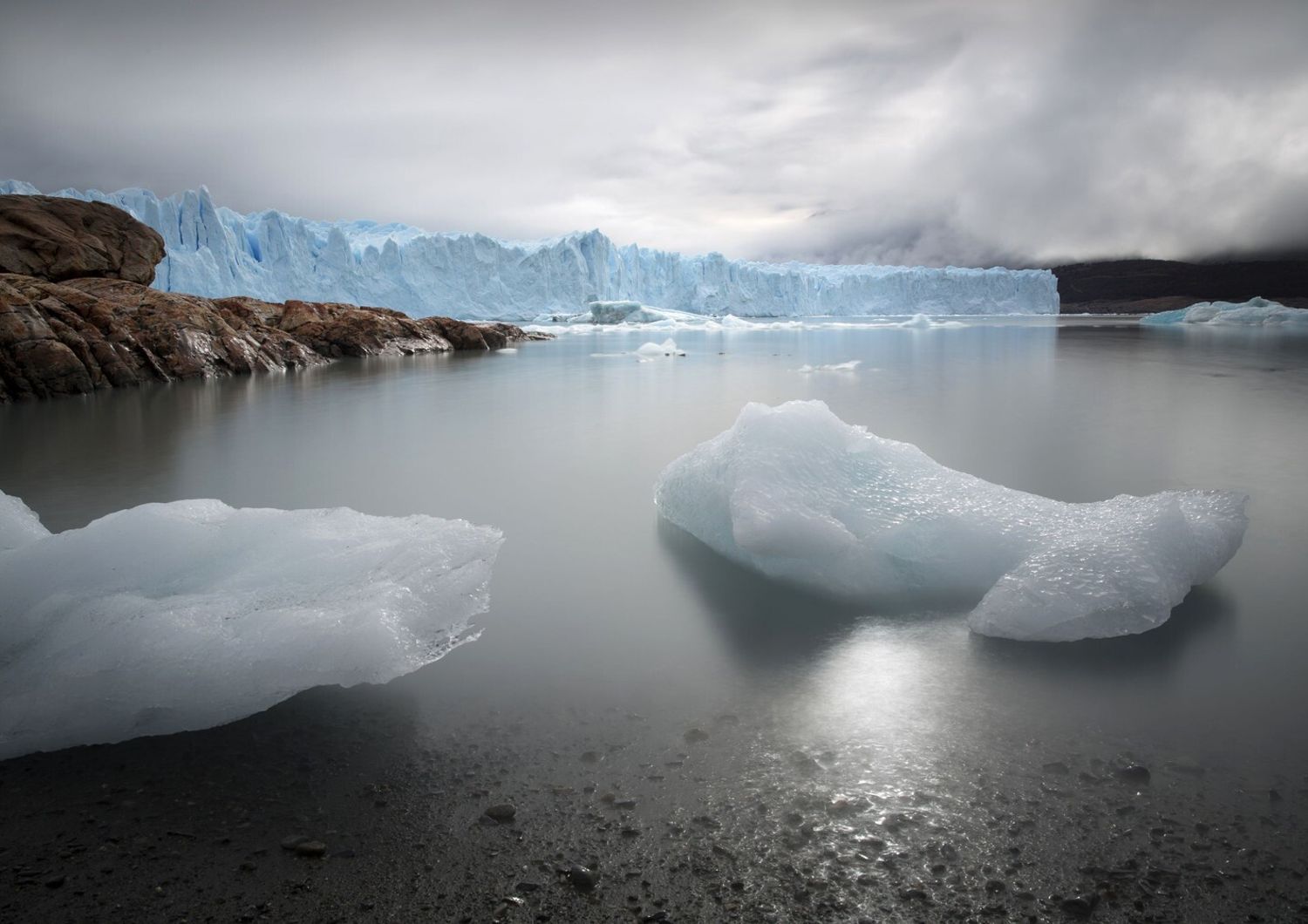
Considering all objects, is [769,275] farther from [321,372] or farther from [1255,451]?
[1255,451]

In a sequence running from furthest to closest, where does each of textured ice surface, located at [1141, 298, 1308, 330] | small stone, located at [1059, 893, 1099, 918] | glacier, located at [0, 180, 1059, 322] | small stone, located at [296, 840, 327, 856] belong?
glacier, located at [0, 180, 1059, 322], textured ice surface, located at [1141, 298, 1308, 330], small stone, located at [296, 840, 327, 856], small stone, located at [1059, 893, 1099, 918]

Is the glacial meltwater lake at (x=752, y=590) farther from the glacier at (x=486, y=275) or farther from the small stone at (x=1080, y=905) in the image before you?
the glacier at (x=486, y=275)

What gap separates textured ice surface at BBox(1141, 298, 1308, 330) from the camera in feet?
82.9

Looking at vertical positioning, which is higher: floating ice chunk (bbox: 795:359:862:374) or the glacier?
the glacier

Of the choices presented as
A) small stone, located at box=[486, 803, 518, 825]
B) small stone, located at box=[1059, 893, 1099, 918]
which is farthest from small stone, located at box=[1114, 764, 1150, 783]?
small stone, located at box=[486, 803, 518, 825]

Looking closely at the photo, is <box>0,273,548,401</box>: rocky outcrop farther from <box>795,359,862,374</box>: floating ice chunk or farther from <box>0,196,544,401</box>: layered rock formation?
<box>795,359,862,374</box>: floating ice chunk

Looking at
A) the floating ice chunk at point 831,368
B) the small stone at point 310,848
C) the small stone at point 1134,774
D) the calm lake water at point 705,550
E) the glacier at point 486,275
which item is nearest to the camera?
the small stone at point 310,848

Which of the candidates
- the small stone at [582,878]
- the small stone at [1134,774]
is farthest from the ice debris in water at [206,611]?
the small stone at [1134,774]

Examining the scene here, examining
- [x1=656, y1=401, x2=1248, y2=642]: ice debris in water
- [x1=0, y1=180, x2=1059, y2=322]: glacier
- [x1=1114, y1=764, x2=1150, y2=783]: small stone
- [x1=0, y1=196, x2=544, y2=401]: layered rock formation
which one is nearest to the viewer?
[x1=1114, y1=764, x2=1150, y2=783]: small stone

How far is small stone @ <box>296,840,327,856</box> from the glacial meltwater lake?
0.35m

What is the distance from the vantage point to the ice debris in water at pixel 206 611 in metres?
1.64

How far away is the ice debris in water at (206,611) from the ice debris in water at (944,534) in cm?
99

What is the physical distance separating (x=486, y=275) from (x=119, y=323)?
28.8 m

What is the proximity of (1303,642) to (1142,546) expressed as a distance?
44cm
